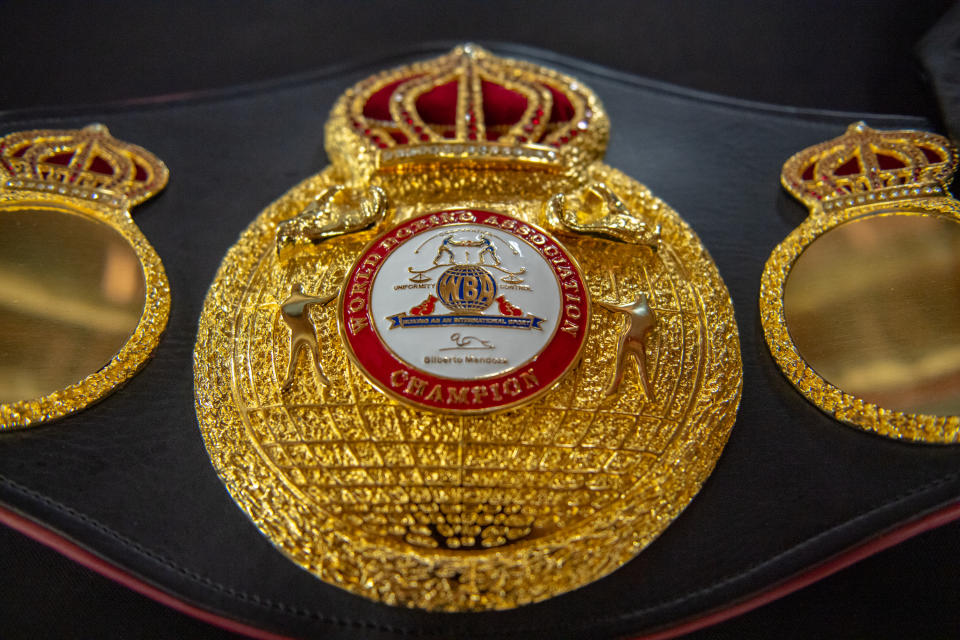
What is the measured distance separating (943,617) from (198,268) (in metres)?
1.14

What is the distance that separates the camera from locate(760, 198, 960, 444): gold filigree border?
0.81m

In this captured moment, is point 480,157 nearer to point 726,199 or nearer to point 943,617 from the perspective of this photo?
point 726,199

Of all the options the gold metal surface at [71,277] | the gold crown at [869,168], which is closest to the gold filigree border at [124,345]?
the gold metal surface at [71,277]

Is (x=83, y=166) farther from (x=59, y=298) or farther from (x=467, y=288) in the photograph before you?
(x=467, y=288)

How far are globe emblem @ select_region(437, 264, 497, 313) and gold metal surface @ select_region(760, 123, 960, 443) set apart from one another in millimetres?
399

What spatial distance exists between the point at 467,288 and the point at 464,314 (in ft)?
0.13

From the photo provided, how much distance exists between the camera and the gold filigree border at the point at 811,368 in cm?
81

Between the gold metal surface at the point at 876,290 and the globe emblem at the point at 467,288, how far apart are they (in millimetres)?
399

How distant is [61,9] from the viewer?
164cm

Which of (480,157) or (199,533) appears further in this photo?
(480,157)

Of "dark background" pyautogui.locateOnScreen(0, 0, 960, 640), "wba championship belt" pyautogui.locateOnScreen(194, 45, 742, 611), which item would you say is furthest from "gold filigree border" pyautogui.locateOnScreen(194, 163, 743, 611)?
"dark background" pyautogui.locateOnScreen(0, 0, 960, 640)

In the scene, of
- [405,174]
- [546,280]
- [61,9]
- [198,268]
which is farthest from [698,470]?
[61,9]

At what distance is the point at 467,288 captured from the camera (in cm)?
85

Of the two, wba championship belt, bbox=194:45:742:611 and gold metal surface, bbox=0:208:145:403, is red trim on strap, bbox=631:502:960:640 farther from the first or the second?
gold metal surface, bbox=0:208:145:403
